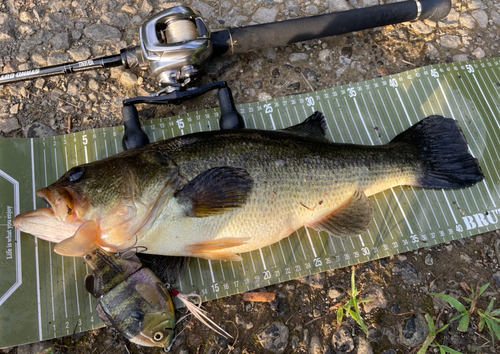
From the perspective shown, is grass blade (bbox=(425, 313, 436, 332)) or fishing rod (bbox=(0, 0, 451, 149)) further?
fishing rod (bbox=(0, 0, 451, 149))

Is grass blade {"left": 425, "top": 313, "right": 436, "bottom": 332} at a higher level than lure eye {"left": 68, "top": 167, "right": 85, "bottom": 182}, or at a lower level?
lower

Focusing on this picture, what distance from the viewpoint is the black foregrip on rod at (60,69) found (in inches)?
126

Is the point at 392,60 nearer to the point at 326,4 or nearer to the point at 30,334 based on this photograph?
the point at 326,4

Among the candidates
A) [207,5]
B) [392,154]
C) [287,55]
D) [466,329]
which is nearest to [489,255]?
[466,329]

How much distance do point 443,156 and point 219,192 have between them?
233 centimetres

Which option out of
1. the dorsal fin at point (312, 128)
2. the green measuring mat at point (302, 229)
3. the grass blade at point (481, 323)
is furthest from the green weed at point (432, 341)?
the dorsal fin at point (312, 128)

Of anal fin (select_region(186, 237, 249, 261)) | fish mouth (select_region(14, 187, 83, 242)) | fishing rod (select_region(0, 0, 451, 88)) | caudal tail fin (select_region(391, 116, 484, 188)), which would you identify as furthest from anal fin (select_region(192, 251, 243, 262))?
caudal tail fin (select_region(391, 116, 484, 188))

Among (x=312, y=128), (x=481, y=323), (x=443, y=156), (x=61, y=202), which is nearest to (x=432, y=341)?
(x=481, y=323)

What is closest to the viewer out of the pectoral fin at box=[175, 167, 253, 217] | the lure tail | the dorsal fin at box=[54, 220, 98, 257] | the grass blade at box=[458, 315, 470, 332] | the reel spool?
the dorsal fin at box=[54, 220, 98, 257]

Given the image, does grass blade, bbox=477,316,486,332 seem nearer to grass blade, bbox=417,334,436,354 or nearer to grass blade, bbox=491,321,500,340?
grass blade, bbox=491,321,500,340

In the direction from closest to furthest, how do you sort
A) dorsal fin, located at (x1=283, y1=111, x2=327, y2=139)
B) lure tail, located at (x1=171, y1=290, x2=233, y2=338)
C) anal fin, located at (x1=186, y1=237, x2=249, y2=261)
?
anal fin, located at (x1=186, y1=237, x2=249, y2=261), lure tail, located at (x1=171, y1=290, x2=233, y2=338), dorsal fin, located at (x1=283, y1=111, x2=327, y2=139)

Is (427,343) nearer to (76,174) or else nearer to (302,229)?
(302,229)

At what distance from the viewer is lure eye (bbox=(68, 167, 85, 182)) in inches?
97.8

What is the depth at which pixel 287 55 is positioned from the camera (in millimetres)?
3955
